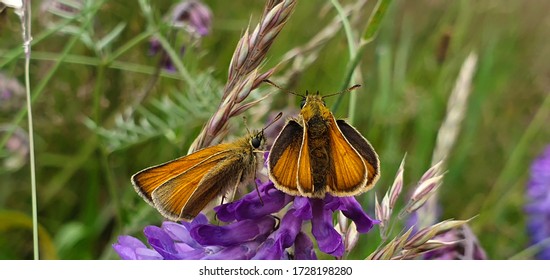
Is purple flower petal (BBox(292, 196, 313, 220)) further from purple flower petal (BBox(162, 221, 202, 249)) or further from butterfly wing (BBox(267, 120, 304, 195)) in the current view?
purple flower petal (BBox(162, 221, 202, 249))

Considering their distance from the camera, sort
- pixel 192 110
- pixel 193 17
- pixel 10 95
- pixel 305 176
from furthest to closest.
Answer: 1. pixel 10 95
2. pixel 193 17
3. pixel 192 110
4. pixel 305 176

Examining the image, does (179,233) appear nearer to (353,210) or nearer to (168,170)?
(168,170)

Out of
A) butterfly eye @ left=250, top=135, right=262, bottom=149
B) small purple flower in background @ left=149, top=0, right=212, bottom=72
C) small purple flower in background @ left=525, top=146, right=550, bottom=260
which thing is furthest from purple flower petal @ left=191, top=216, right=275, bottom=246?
small purple flower in background @ left=525, top=146, right=550, bottom=260

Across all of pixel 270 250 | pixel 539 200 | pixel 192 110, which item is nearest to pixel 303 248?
pixel 270 250

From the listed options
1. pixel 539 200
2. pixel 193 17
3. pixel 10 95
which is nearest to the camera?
pixel 193 17

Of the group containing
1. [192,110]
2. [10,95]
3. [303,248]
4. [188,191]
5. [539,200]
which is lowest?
[303,248]

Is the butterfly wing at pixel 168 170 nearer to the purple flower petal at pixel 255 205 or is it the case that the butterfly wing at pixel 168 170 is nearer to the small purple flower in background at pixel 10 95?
the purple flower petal at pixel 255 205

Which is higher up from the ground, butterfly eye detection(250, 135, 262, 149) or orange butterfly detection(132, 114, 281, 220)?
butterfly eye detection(250, 135, 262, 149)

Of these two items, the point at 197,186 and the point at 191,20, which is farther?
the point at 191,20
